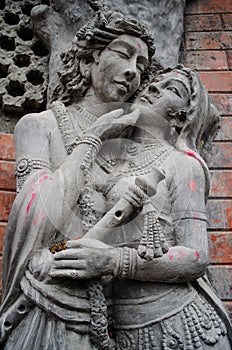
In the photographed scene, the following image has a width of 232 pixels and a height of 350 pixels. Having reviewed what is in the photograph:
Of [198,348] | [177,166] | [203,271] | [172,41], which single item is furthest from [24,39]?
[198,348]

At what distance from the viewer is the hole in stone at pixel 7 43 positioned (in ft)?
14.1

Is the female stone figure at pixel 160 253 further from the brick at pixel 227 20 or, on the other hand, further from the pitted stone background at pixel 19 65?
the brick at pixel 227 20

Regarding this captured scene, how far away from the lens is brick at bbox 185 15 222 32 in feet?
15.2

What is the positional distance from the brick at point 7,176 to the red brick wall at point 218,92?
1.40m

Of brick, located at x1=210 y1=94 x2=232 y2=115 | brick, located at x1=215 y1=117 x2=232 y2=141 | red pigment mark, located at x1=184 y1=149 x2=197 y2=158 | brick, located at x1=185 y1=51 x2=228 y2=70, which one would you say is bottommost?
brick, located at x1=215 y1=117 x2=232 y2=141

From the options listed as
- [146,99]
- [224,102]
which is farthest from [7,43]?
[224,102]

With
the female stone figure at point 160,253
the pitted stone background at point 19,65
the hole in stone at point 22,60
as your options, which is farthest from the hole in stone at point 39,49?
the female stone figure at point 160,253

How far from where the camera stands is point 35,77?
4180mm

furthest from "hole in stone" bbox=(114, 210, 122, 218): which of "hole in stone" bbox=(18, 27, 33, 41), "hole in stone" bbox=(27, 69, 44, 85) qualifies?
"hole in stone" bbox=(18, 27, 33, 41)

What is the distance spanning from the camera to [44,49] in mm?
4301

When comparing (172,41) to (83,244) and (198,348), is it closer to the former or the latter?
(83,244)

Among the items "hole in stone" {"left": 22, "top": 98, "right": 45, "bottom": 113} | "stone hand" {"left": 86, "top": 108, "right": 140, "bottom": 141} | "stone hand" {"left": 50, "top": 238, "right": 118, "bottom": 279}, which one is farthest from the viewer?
"hole in stone" {"left": 22, "top": 98, "right": 45, "bottom": 113}

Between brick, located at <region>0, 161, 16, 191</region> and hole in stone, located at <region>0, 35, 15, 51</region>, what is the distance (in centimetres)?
104

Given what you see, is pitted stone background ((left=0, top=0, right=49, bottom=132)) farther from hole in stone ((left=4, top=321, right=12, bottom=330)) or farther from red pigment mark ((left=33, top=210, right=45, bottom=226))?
hole in stone ((left=4, top=321, right=12, bottom=330))
